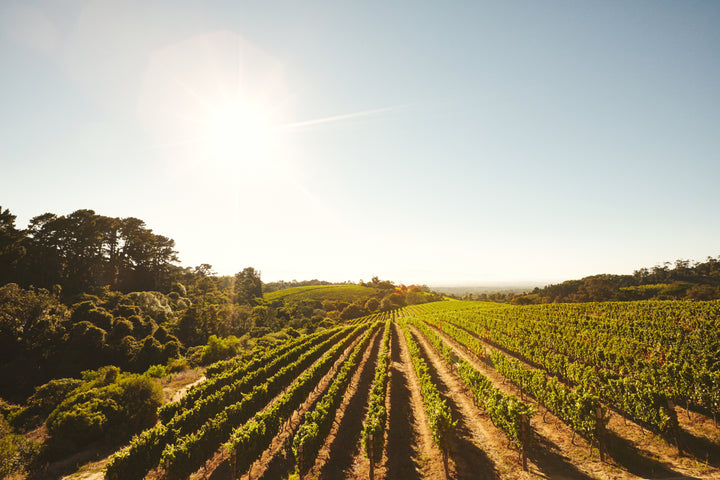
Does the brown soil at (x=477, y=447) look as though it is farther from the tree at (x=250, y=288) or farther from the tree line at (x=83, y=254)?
the tree at (x=250, y=288)

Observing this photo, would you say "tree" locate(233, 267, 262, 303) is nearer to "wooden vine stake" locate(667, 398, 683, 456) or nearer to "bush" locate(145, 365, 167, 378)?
"bush" locate(145, 365, 167, 378)

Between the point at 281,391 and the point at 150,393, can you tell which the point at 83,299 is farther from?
the point at 281,391

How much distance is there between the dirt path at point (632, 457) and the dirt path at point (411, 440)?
511cm

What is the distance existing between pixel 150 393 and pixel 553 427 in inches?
1021

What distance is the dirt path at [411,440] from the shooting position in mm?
10914

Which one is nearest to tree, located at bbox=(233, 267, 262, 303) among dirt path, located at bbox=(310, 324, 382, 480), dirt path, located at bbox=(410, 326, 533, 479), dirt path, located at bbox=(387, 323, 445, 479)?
dirt path, located at bbox=(310, 324, 382, 480)

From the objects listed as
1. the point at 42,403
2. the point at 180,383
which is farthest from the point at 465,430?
the point at 42,403

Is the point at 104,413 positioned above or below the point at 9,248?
below

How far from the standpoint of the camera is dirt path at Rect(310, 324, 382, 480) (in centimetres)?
1123

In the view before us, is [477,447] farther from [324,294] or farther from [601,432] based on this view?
[324,294]

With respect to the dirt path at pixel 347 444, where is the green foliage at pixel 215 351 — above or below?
below

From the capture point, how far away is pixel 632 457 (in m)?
10.4

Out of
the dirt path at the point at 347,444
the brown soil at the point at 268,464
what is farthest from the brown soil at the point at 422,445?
the brown soil at the point at 268,464

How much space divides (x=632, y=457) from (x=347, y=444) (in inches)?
491
